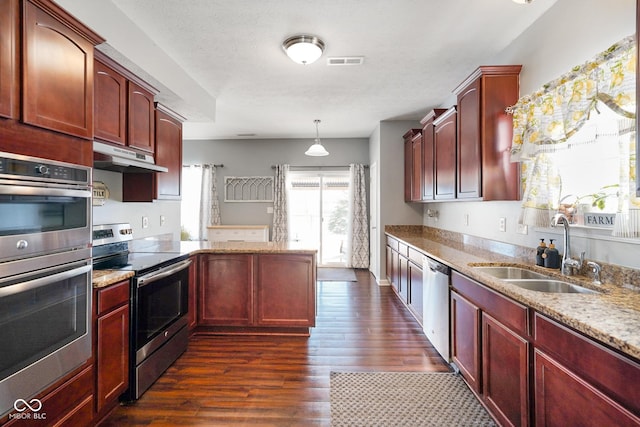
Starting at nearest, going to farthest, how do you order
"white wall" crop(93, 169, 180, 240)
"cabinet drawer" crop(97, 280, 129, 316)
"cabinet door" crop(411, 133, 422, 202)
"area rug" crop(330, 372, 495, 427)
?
"cabinet drawer" crop(97, 280, 129, 316) → "area rug" crop(330, 372, 495, 427) → "white wall" crop(93, 169, 180, 240) → "cabinet door" crop(411, 133, 422, 202)

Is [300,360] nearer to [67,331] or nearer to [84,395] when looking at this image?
Result: [84,395]

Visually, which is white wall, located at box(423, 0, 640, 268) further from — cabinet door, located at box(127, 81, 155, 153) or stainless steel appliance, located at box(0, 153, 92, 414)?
cabinet door, located at box(127, 81, 155, 153)

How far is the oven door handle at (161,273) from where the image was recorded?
2.07m

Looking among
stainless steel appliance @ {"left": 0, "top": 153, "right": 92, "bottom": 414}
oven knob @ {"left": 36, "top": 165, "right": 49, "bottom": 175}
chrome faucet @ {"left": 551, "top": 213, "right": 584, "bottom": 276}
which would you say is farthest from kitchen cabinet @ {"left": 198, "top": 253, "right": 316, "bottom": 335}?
chrome faucet @ {"left": 551, "top": 213, "right": 584, "bottom": 276}

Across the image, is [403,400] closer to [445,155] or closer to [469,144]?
[469,144]

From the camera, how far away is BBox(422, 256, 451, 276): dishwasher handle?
241 centimetres

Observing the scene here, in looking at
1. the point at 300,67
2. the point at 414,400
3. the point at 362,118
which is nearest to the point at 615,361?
the point at 414,400

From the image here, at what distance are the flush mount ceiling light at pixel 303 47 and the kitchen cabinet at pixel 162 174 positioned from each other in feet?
4.38

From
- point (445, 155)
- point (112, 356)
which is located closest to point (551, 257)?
point (445, 155)

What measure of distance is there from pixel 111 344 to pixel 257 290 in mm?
1368

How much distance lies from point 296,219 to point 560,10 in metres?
4.90

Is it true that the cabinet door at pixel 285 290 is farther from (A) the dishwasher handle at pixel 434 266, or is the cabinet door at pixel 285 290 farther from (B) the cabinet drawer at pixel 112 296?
(B) the cabinet drawer at pixel 112 296

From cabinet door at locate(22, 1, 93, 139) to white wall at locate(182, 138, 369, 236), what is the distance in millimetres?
4495

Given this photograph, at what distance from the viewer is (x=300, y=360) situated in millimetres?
2600
